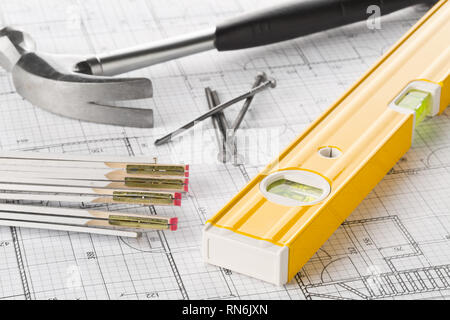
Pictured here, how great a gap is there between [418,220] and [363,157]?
179 mm

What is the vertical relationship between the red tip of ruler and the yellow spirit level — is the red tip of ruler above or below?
below

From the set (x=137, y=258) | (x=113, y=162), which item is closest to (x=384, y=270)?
(x=137, y=258)

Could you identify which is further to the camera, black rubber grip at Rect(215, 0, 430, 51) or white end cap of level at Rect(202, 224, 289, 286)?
black rubber grip at Rect(215, 0, 430, 51)

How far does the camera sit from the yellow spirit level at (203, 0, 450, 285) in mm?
1637

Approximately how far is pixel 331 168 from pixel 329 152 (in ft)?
0.27

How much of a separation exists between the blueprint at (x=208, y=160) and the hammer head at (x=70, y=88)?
34mm

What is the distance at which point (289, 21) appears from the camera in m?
2.41

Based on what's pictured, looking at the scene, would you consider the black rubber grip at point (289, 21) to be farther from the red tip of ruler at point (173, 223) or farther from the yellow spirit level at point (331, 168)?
the red tip of ruler at point (173, 223)

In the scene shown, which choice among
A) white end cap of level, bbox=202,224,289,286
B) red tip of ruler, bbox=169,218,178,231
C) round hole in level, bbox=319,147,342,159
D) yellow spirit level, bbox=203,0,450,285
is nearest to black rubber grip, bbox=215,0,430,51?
yellow spirit level, bbox=203,0,450,285

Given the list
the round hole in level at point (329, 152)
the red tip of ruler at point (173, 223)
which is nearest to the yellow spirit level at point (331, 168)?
the round hole in level at point (329, 152)

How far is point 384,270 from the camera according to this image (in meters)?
1.71

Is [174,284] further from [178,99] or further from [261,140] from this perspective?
[178,99]

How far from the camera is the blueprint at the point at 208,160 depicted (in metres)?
1.67

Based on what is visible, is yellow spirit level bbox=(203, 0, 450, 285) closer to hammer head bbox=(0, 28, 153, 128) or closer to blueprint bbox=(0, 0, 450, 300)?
blueprint bbox=(0, 0, 450, 300)
